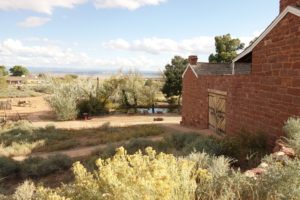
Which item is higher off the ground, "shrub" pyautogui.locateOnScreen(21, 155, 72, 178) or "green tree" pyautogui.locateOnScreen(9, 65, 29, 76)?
"green tree" pyautogui.locateOnScreen(9, 65, 29, 76)

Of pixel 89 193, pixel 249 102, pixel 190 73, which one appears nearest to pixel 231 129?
pixel 249 102

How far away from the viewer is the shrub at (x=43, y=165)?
1081cm

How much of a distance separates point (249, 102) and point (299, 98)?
123 inches

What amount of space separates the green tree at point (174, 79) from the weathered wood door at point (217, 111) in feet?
57.4

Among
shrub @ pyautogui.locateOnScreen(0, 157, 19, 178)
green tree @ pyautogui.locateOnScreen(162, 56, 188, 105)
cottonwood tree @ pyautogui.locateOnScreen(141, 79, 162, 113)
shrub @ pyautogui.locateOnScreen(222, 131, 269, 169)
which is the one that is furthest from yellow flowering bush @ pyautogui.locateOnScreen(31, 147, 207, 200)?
green tree @ pyautogui.locateOnScreen(162, 56, 188, 105)

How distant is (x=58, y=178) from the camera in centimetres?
1041

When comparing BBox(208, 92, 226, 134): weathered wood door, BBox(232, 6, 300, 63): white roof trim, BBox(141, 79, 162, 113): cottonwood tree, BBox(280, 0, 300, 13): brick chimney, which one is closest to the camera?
BBox(232, 6, 300, 63): white roof trim

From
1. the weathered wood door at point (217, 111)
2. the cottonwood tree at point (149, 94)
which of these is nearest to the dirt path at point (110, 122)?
the cottonwood tree at point (149, 94)

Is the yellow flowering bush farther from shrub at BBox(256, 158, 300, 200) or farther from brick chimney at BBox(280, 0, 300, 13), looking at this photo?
brick chimney at BBox(280, 0, 300, 13)

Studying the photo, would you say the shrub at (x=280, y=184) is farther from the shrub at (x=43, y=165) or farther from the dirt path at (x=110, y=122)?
the dirt path at (x=110, y=122)

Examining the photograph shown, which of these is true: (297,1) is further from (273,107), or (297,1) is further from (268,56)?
(273,107)

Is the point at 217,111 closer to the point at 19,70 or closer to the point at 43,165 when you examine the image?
the point at 43,165

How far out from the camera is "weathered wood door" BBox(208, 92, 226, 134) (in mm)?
14773

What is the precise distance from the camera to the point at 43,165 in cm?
1098
